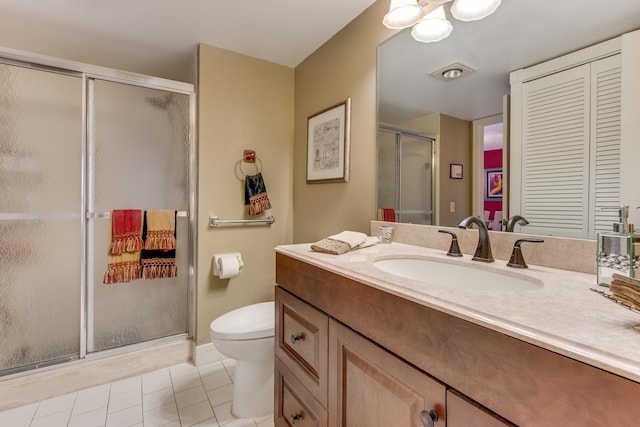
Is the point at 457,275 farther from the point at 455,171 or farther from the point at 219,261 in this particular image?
the point at 219,261

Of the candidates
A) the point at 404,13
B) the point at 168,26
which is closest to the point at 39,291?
the point at 168,26

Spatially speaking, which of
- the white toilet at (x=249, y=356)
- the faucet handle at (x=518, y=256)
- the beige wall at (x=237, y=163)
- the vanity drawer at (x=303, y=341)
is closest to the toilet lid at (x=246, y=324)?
the white toilet at (x=249, y=356)

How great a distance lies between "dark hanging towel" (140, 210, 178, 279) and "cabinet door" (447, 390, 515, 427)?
6.28ft

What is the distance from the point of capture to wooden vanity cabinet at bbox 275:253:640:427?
16.4 inches

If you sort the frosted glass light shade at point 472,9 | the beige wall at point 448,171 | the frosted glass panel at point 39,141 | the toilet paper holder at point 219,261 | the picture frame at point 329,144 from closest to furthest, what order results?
1. the frosted glass light shade at point 472,9
2. the beige wall at point 448,171
3. the frosted glass panel at point 39,141
4. the picture frame at point 329,144
5. the toilet paper holder at point 219,261

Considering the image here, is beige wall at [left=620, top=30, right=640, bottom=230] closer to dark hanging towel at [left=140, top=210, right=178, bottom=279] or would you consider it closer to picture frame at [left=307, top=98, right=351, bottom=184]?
picture frame at [left=307, top=98, right=351, bottom=184]

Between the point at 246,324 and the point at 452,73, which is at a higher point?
the point at 452,73

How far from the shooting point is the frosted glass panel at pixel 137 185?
185 centimetres

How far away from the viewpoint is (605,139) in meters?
0.84

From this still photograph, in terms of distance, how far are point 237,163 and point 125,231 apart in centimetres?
86

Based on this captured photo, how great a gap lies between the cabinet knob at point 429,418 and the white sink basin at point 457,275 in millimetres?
310

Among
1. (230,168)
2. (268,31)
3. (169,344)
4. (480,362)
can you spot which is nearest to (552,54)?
(480,362)

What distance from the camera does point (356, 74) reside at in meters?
1.75

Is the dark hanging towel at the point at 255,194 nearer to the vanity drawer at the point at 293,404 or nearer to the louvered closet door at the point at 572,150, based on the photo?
the vanity drawer at the point at 293,404
